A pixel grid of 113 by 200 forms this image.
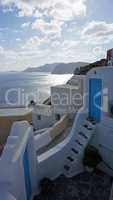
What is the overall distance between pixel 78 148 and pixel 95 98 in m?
3.36

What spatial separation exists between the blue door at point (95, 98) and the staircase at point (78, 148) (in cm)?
49

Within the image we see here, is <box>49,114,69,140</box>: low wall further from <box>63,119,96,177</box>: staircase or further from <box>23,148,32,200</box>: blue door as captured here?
<box>23,148,32,200</box>: blue door

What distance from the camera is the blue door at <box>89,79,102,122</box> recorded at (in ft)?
47.0

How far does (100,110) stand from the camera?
46.6 ft

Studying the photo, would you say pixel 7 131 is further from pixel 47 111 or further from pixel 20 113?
pixel 47 111

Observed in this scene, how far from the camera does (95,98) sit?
1470 centimetres

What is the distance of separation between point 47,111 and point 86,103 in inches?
376

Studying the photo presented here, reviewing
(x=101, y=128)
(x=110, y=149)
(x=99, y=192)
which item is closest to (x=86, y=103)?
(x=101, y=128)

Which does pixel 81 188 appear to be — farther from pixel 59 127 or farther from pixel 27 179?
pixel 59 127

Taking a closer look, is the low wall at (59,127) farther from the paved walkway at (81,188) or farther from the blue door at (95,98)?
the paved walkway at (81,188)

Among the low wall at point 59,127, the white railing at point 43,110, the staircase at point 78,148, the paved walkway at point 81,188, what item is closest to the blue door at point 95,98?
the staircase at point 78,148

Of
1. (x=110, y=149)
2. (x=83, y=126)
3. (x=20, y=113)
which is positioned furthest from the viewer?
(x=20, y=113)

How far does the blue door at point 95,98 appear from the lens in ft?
47.0

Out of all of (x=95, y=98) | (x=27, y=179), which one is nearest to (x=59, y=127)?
(x=95, y=98)
